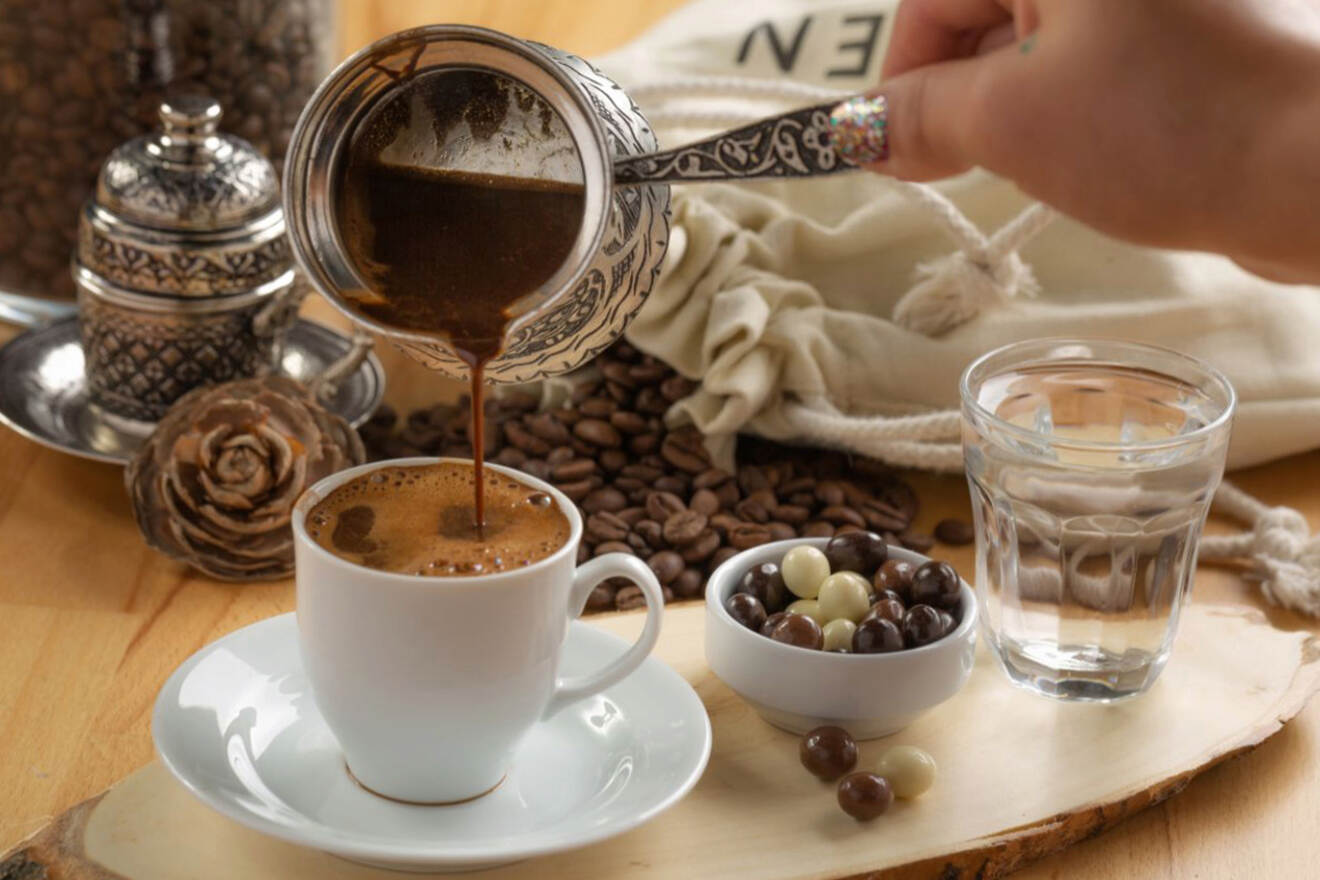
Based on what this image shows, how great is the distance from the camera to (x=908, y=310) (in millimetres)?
1311

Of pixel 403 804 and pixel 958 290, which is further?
pixel 958 290

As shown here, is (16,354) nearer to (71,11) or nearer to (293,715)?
(71,11)

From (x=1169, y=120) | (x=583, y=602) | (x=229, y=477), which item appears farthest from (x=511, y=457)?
(x=1169, y=120)

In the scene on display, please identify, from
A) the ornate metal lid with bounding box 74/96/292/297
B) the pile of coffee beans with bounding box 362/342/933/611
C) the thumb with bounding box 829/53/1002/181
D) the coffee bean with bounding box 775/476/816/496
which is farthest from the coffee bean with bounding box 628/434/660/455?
the thumb with bounding box 829/53/1002/181

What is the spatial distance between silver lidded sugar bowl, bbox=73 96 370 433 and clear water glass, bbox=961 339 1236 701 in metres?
0.53

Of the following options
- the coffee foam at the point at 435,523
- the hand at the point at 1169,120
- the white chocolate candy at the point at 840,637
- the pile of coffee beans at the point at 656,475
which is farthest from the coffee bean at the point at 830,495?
the hand at the point at 1169,120

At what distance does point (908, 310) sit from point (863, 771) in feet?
1.72

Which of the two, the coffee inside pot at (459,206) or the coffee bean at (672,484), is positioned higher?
the coffee inside pot at (459,206)

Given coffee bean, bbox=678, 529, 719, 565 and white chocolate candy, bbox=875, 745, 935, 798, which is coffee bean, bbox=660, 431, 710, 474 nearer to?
coffee bean, bbox=678, 529, 719, 565

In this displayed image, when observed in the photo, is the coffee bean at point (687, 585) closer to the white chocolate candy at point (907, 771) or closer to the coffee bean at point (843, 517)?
the coffee bean at point (843, 517)

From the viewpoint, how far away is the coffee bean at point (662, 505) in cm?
121

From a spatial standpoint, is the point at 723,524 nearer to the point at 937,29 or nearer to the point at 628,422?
the point at 628,422

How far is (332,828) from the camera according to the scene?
771 millimetres

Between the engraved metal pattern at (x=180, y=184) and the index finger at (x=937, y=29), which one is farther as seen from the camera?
the engraved metal pattern at (x=180, y=184)
